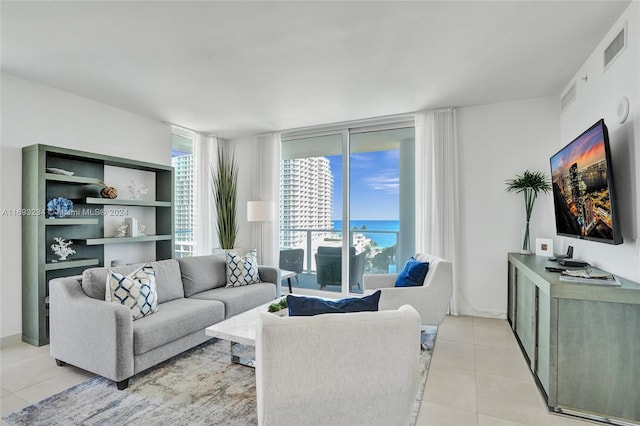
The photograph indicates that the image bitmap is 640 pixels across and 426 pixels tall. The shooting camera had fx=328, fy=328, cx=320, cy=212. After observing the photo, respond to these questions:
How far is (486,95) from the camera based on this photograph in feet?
12.3

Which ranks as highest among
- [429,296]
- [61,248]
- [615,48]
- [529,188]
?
[615,48]

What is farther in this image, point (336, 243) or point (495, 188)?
point (336, 243)

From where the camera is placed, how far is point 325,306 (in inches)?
62.0

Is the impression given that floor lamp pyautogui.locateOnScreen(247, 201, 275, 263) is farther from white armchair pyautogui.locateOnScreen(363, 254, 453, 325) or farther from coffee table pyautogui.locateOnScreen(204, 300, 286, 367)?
white armchair pyautogui.locateOnScreen(363, 254, 453, 325)

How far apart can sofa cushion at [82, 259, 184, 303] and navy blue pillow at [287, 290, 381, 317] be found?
200 cm

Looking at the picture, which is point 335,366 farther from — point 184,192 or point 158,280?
point 184,192

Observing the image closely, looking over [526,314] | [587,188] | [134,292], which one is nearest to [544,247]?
[526,314]

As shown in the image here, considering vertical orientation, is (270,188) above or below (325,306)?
above

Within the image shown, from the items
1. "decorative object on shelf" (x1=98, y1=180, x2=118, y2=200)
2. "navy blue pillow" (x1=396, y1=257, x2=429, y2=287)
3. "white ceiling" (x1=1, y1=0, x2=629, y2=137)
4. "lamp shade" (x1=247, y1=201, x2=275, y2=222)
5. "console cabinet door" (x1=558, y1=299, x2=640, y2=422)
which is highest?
"white ceiling" (x1=1, y1=0, x2=629, y2=137)

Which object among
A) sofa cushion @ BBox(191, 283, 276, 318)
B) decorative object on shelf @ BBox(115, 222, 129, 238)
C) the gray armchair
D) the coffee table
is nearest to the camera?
the coffee table

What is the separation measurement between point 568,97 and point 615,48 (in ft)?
3.72

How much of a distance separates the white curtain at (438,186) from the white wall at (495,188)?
0.39 feet

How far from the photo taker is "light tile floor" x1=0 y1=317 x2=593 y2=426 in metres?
2.08

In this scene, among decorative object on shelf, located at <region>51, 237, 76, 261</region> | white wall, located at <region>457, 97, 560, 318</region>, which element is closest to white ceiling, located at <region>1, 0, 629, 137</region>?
white wall, located at <region>457, 97, 560, 318</region>
